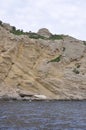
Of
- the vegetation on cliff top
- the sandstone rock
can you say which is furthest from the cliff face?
the sandstone rock

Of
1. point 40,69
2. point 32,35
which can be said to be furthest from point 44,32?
point 40,69

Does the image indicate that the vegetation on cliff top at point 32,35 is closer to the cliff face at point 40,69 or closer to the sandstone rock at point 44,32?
the sandstone rock at point 44,32

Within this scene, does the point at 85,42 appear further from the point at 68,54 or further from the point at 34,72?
the point at 34,72

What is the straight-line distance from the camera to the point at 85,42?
384 ft

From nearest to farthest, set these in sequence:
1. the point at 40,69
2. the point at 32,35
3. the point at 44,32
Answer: the point at 40,69 < the point at 32,35 < the point at 44,32

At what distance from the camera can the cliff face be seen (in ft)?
306

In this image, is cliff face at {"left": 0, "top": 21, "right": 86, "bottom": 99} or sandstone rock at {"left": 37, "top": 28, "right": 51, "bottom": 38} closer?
cliff face at {"left": 0, "top": 21, "right": 86, "bottom": 99}

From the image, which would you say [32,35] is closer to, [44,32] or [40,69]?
[44,32]

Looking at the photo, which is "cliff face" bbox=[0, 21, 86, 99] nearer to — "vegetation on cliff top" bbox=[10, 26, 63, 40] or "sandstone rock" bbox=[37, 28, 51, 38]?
"vegetation on cliff top" bbox=[10, 26, 63, 40]

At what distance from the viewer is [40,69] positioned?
97.8 m

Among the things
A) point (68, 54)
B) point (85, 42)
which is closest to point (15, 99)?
point (68, 54)

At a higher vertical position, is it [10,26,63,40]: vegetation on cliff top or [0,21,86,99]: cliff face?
[10,26,63,40]: vegetation on cliff top

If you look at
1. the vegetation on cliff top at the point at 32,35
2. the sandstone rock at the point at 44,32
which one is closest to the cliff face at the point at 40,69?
the vegetation on cliff top at the point at 32,35

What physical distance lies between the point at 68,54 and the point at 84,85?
33.9 ft
